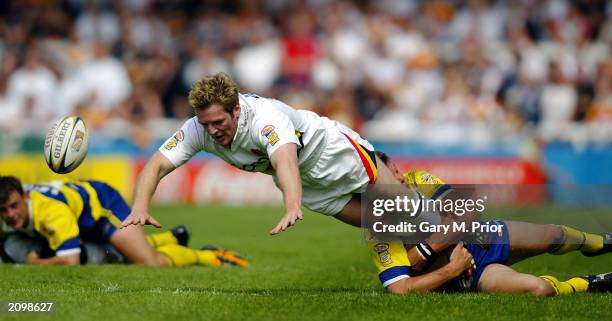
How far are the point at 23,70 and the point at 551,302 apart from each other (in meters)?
16.9

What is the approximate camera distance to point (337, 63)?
23.5 m

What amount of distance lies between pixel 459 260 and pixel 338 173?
134cm

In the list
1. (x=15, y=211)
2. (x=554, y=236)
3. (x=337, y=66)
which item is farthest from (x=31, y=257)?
(x=337, y=66)

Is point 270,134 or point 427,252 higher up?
point 270,134

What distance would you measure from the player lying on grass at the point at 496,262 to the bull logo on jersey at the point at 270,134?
1610 mm

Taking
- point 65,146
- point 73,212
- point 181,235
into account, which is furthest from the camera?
point 181,235

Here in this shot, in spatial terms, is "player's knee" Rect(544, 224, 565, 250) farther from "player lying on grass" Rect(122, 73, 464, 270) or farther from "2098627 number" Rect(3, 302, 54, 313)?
"2098627 number" Rect(3, 302, 54, 313)

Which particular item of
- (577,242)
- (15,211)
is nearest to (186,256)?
(15,211)

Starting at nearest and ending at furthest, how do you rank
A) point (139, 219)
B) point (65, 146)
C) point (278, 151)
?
point (278, 151) → point (139, 219) → point (65, 146)

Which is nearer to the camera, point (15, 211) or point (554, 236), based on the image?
point (554, 236)

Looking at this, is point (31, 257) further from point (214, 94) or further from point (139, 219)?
point (214, 94)

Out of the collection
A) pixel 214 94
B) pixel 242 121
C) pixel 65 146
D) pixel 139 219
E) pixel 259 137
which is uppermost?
pixel 214 94

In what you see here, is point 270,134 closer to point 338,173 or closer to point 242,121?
point 242,121

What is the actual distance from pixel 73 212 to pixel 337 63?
43.1 feet
